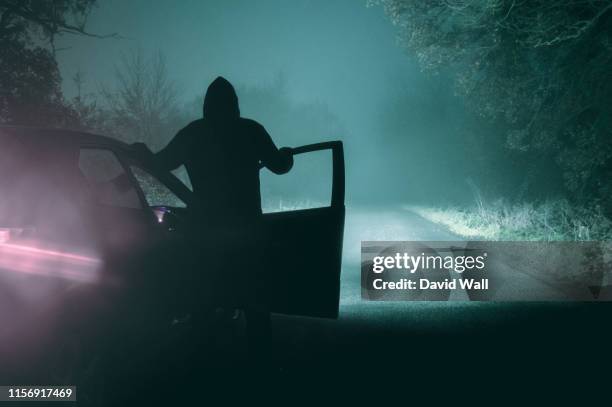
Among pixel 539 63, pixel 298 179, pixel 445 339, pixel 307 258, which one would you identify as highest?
pixel 298 179

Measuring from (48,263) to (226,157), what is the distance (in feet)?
4.91

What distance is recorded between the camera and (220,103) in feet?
12.8

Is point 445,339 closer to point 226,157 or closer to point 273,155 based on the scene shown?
point 273,155

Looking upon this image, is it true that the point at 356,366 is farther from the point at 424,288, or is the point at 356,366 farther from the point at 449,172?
the point at 449,172

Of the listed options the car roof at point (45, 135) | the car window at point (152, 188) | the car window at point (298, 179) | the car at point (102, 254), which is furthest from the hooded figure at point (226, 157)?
the car window at point (298, 179)

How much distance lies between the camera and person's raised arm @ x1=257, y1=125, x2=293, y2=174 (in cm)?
393

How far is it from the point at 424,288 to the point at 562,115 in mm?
7015

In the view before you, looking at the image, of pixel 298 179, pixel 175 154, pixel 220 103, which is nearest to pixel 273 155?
pixel 220 103

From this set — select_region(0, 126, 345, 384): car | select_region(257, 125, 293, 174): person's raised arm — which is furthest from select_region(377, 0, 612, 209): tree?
select_region(0, 126, 345, 384): car

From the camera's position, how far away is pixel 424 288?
28.8ft

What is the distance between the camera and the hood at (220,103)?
12.8 feet

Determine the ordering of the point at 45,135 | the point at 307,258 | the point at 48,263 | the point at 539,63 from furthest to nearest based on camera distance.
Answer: the point at 539,63
the point at 307,258
the point at 45,135
the point at 48,263

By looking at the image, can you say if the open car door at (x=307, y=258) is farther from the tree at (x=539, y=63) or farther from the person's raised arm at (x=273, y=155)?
the tree at (x=539, y=63)

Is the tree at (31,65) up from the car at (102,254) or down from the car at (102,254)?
up
